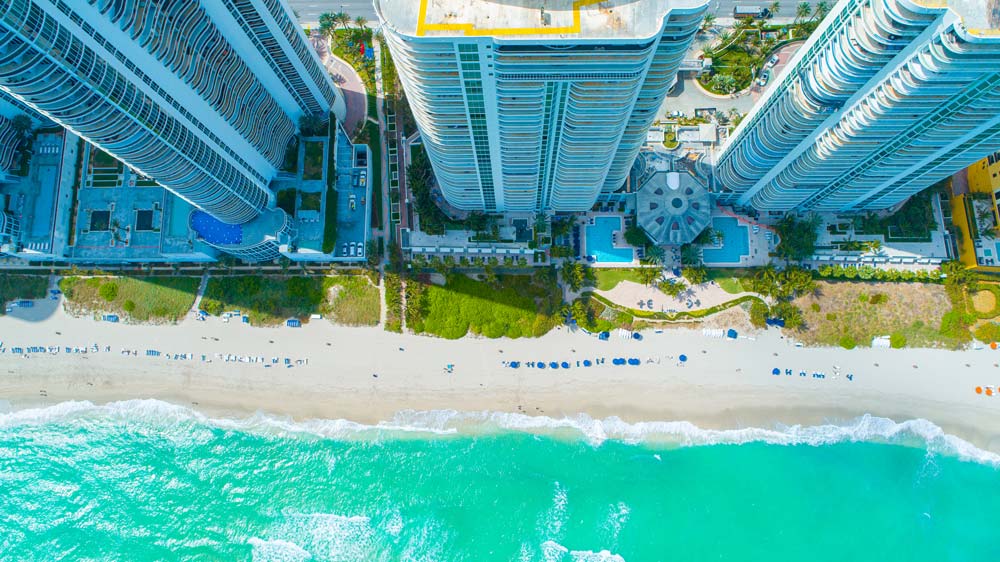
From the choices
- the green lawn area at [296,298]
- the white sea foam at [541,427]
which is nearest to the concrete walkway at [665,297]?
the white sea foam at [541,427]

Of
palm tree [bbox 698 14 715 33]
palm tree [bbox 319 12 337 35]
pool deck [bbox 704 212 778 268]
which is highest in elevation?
palm tree [bbox 319 12 337 35]

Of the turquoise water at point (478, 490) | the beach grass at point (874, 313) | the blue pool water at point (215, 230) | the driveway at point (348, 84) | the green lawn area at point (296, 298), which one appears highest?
the driveway at point (348, 84)

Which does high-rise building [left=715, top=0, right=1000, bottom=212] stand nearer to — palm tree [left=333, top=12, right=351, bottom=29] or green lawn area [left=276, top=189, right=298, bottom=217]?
palm tree [left=333, top=12, right=351, bottom=29]

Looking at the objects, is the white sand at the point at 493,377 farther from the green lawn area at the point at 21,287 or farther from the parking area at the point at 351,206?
the parking area at the point at 351,206

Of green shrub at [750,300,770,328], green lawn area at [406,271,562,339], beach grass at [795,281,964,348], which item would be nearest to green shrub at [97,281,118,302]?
green lawn area at [406,271,562,339]

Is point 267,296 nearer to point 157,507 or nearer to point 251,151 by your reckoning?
point 251,151

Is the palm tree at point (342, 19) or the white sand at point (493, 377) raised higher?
the palm tree at point (342, 19)
